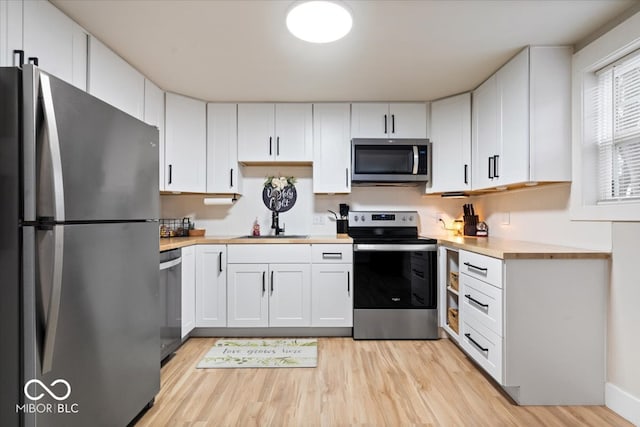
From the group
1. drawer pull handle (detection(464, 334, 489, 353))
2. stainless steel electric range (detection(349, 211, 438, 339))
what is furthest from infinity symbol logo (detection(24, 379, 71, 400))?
drawer pull handle (detection(464, 334, 489, 353))

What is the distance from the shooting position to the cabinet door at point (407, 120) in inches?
126

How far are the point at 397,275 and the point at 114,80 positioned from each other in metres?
2.67

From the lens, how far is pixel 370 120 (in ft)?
10.5

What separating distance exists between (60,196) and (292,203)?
245cm

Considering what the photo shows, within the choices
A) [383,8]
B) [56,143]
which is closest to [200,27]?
[383,8]

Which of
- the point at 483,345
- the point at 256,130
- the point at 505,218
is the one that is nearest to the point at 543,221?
the point at 505,218

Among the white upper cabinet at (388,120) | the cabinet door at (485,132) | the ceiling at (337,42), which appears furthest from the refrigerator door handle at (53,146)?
the cabinet door at (485,132)

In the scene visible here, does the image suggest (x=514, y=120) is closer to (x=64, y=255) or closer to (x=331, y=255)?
(x=331, y=255)

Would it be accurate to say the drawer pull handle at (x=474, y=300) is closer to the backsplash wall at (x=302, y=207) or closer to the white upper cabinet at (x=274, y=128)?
the backsplash wall at (x=302, y=207)

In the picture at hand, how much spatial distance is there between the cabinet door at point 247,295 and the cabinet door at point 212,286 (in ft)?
0.18

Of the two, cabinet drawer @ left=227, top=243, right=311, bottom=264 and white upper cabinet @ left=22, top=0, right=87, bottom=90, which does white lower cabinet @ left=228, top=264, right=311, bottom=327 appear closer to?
cabinet drawer @ left=227, top=243, right=311, bottom=264

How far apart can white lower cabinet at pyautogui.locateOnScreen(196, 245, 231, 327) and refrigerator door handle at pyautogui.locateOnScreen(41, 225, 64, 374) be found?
69.9 inches

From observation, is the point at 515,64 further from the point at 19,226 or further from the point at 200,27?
the point at 19,226

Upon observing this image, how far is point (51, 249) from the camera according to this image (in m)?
1.11
